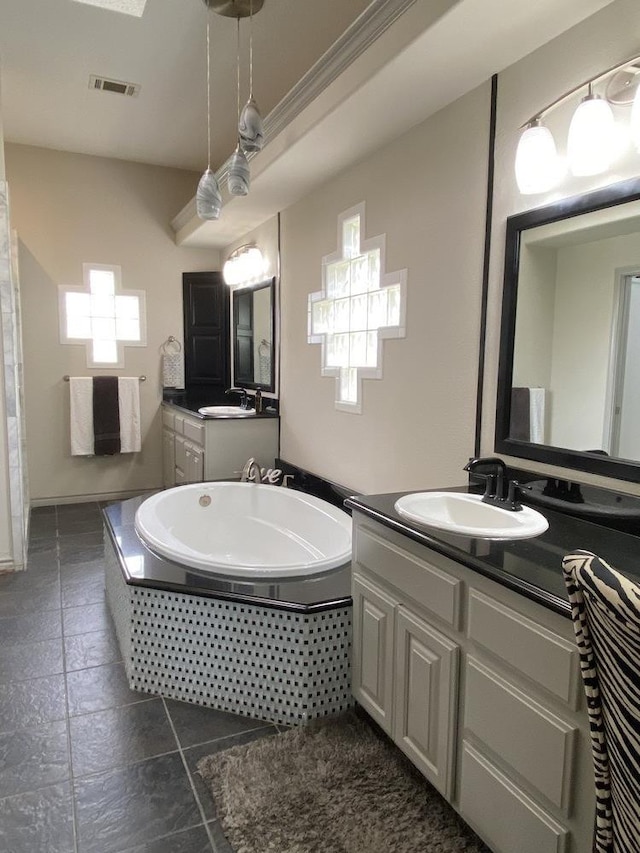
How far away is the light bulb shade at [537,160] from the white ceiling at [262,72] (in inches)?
11.8

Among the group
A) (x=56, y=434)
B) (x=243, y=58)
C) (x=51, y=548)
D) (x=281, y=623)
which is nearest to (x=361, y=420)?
Answer: (x=281, y=623)

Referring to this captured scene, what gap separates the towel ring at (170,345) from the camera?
194 inches

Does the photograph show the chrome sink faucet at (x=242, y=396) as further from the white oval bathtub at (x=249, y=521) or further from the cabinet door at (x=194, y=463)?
the white oval bathtub at (x=249, y=521)

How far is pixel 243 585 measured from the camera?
2025mm

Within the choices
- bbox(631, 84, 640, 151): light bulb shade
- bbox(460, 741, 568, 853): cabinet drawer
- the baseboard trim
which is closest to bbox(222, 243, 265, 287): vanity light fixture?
the baseboard trim

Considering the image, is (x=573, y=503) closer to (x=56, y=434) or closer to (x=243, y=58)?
(x=243, y=58)

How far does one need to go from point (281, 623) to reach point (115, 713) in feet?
2.26

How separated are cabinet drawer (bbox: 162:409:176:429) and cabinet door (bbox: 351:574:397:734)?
307cm

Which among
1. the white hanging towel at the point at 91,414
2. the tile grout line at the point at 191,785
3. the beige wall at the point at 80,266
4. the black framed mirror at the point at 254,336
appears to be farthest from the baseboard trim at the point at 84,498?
the tile grout line at the point at 191,785

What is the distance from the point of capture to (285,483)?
348 centimetres

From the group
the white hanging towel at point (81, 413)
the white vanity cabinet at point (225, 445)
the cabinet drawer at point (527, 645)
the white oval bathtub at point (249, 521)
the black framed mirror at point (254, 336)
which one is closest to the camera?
the cabinet drawer at point (527, 645)

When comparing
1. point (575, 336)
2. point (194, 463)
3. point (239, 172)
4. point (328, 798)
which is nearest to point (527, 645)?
point (328, 798)

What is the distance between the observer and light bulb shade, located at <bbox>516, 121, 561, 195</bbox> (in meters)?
1.67

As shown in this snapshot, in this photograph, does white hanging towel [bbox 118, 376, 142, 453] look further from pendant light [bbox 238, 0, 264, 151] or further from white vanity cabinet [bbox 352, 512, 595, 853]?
white vanity cabinet [bbox 352, 512, 595, 853]
